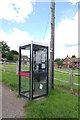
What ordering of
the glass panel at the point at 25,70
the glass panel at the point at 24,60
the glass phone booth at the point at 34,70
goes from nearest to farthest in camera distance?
the glass phone booth at the point at 34,70 → the glass panel at the point at 25,70 → the glass panel at the point at 24,60

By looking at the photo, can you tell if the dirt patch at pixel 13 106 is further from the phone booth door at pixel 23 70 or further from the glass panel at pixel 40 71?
the glass panel at pixel 40 71

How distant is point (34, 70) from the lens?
262 inches

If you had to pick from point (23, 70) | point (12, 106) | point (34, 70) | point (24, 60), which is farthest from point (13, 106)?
point (24, 60)

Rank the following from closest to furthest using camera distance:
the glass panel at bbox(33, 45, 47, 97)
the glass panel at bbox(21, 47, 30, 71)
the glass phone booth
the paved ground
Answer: the paved ground
the glass phone booth
the glass panel at bbox(33, 45, 47, 97)
the glass panel at bbox(21, 47, 30, 71)

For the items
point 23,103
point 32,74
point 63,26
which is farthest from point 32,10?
point 23,103

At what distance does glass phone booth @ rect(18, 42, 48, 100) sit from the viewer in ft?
21.6

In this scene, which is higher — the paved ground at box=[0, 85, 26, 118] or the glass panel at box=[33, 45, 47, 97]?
the glass panel at box=[33, 45, 47, 97]

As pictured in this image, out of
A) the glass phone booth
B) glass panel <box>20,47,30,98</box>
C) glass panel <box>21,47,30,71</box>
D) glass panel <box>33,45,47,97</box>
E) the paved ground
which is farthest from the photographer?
glass panel <box>21,47,30,71</box>

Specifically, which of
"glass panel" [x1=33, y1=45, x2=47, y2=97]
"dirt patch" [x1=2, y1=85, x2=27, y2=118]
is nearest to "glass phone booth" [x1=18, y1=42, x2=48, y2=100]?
"glass panel" [x1=33, y1=45, x2=47, y2=97]

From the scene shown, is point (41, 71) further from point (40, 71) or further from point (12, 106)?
point (12, 106)

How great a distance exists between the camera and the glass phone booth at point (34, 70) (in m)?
6.58

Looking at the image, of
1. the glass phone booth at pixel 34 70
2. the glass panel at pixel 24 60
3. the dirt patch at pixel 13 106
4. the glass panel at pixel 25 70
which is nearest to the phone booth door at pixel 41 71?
the glass phone booth at pixel 34 70

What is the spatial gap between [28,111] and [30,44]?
101 inches

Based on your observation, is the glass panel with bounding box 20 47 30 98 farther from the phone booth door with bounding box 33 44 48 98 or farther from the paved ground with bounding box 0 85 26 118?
the paved ground with bounding box 0 85 26 118
